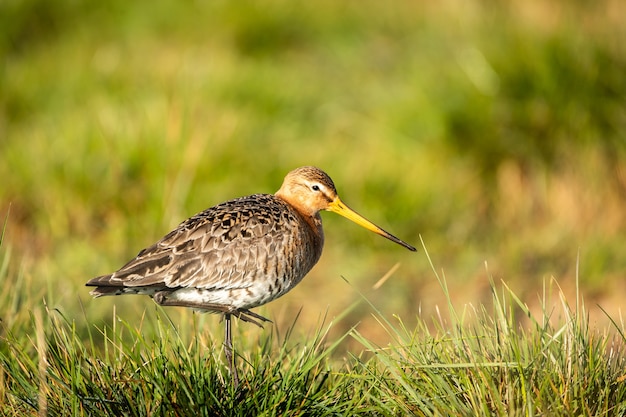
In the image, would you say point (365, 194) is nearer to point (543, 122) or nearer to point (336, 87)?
point (543, 122)

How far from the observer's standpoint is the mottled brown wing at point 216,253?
4.51m

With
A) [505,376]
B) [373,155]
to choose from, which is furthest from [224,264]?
[373,155]

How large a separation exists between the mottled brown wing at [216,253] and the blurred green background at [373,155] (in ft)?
5.20

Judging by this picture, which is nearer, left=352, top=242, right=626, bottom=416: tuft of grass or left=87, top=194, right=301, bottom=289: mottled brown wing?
left=352, top=242, right=626, bottom=416: tuft of grass

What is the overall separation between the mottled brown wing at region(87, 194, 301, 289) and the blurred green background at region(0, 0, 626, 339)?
158 cm

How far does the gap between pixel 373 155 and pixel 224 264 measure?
3769mm

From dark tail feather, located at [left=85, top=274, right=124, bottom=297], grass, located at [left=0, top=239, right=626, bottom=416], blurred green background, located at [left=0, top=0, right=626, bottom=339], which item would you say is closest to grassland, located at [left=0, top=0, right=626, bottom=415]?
blurred green background, located at [left=0, top=0, right=626, bottom=339]

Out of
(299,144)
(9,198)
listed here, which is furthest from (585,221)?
(9,198)

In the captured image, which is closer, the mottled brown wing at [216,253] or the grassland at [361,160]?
the mottled brown wing at [216,253]

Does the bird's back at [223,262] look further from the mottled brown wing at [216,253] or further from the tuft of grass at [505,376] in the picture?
the tuft of grass at [505,376]

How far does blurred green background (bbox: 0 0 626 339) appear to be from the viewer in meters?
7.07

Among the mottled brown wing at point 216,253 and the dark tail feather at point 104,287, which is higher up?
the mottled brown wing at point 216,253

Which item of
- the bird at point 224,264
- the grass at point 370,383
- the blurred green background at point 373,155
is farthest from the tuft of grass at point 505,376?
the blurred green background at point 373,155

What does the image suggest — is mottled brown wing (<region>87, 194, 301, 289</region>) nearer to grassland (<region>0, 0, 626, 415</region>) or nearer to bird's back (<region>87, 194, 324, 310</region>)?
bird's back (<region>87, 194, 324, 310</region>)
